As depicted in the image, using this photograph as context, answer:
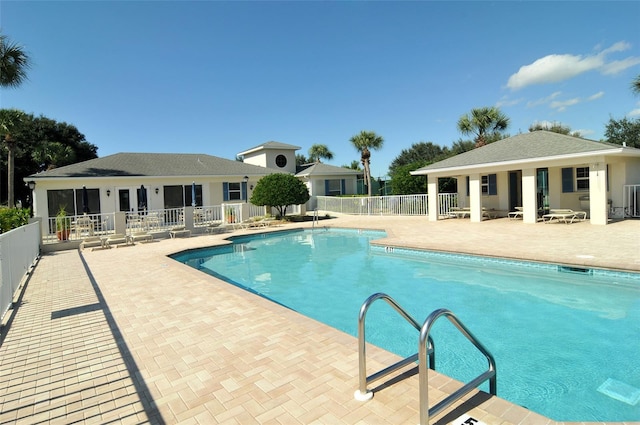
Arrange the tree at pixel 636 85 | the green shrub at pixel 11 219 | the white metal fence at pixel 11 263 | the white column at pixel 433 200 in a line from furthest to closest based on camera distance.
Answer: the white column at pixel 433 200
the tree at pixel 636 85
the green shrub at pixel 11 219
the white metal fence at pixel 11 263

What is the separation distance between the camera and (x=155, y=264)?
10.4m

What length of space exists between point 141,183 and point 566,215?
72.2ft

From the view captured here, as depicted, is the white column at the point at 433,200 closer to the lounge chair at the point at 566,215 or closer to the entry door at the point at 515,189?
the entry door at the point at 515,189

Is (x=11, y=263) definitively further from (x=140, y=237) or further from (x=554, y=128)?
(x=554, y=128)

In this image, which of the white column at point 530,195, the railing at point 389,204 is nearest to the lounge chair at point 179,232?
the railing at point 389,204

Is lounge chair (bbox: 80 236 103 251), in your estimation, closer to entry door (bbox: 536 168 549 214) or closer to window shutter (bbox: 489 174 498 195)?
window shutter (bbox: 489 174 498 195)

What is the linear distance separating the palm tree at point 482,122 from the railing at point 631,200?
47.1ft

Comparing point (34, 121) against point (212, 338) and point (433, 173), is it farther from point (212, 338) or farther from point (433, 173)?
point (212, 338)

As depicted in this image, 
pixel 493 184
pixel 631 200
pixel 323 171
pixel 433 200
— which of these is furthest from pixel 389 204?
pixel 631 200

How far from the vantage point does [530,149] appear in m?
16.3

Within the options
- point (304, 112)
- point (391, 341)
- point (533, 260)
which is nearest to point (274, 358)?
point (391, 341)

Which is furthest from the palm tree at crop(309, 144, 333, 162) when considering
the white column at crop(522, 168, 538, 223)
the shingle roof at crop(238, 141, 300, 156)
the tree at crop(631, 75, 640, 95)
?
the white column at crop(522, 168, 538, 223)

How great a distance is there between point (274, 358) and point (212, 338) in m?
1.16

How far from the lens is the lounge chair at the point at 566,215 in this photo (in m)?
15.1
